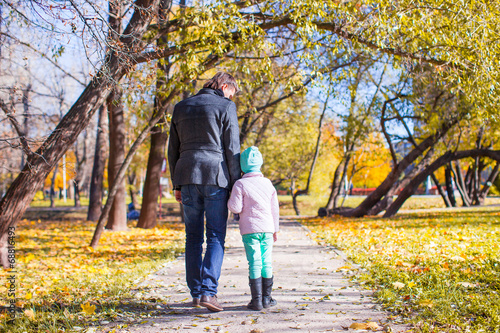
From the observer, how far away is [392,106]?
581 inches

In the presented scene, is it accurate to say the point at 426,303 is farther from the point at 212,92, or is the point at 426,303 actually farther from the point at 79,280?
the point at 79,280

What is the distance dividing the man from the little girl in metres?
0.12

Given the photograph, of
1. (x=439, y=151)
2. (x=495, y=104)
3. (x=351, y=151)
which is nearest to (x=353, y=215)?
(x=351, y=151)

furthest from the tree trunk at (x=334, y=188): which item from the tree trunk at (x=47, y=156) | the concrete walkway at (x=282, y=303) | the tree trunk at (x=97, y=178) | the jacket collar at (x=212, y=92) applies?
the jacket collar at (x=212, y=92)

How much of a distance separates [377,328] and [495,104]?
23.8 feet

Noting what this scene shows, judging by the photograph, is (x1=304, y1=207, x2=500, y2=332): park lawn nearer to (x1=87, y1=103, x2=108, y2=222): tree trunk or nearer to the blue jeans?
the blue jeans

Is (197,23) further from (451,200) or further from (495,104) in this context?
(451,200)

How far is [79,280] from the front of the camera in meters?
5.35

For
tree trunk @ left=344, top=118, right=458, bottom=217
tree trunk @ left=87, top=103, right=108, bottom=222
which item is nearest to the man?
tree trunk @ left=344, top=118, right=458, bottom=217

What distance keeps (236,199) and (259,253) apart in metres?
0.55

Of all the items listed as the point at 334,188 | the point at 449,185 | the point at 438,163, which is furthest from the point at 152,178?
the point at 449,185

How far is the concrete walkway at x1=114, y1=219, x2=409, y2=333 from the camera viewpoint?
3.39 metres

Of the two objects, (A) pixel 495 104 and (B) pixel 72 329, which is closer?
(B) pixel 72 329

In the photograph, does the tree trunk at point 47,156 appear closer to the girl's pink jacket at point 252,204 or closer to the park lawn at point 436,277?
the girl's pink jacket at point 252,204
